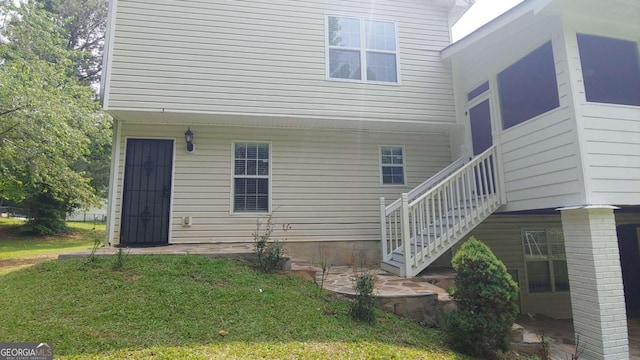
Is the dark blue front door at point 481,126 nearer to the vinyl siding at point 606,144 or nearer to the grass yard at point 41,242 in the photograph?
the vinyl siding at point 606,144

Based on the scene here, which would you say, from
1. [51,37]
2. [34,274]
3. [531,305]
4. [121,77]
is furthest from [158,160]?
[531,305]

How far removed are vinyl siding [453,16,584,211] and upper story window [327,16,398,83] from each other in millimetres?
1728

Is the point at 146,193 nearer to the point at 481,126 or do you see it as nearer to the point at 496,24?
the point at 481,126

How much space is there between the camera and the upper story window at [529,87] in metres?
5.35

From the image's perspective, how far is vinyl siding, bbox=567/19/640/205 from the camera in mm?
4680

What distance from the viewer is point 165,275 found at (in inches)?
186

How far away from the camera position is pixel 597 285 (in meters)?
4.35

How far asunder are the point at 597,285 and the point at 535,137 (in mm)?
2357

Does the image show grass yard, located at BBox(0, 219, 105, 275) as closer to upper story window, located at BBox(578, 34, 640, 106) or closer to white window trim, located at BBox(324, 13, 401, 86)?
white window trim, located at BBox(324, 13, 401, 86)

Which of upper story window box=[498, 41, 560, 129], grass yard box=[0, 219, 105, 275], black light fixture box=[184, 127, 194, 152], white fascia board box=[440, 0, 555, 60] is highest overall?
white fascia board box=[440, 0, 555, 60]

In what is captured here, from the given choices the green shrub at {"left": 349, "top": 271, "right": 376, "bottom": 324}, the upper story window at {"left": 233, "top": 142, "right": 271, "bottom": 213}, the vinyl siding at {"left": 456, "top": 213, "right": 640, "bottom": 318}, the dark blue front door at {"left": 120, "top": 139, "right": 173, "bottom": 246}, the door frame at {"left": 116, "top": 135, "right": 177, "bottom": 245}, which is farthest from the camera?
the vinyl siding at {"left": 456, "top": 213, "right": 640, "bottom": 318}

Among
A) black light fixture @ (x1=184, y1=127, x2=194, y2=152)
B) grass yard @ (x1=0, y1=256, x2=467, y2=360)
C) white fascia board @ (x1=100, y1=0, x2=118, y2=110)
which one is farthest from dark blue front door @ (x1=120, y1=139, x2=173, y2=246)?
grass yard @ (x1=0, y1=256, x2=467, y2=360)

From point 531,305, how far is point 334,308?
5930mm

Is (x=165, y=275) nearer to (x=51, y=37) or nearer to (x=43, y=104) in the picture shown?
(x=43, y=104)
